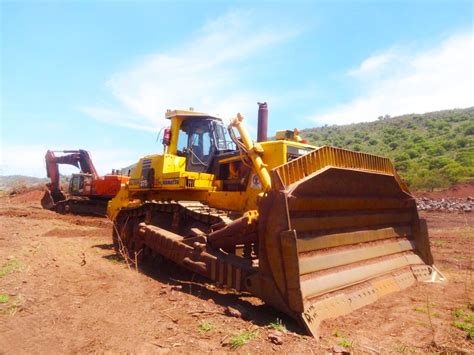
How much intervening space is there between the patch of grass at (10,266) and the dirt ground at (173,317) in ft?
0.09

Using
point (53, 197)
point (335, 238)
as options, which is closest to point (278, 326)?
point (335, 238)

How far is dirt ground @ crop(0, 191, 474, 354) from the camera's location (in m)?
3.39

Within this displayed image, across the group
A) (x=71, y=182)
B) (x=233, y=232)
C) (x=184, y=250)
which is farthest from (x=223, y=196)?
(x=71, y=182)

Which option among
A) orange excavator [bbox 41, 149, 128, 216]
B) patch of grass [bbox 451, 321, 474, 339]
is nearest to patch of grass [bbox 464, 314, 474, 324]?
patch of grass [bbox 451, 321, 474, 339]

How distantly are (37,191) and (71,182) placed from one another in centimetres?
1222

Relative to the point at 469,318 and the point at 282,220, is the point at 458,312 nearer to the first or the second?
the point at 469,318

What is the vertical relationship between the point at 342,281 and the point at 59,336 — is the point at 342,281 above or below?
above

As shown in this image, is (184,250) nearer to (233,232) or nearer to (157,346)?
(233,232)

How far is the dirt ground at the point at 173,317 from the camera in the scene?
11.1 ft

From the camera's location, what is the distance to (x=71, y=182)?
18.4m

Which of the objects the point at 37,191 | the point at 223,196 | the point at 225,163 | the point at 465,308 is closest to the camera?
the point at 465,308

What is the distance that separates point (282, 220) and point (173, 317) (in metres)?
1.57

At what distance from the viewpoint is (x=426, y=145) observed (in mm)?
36281

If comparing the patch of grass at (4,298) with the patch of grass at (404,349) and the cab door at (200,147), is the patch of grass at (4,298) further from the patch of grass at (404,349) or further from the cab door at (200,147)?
the patch of grass at (404,349)
